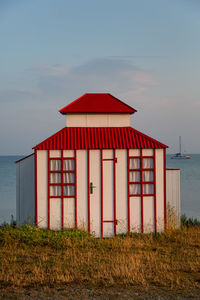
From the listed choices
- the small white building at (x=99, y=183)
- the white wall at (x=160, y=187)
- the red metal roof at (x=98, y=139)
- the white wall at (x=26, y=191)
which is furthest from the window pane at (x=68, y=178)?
the white wall at (x=160, y=187)

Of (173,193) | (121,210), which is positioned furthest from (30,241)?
(173,193)

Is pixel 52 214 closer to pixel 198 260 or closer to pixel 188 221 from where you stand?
pixel 198 260

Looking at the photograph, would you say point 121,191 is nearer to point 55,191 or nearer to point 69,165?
point 69,165

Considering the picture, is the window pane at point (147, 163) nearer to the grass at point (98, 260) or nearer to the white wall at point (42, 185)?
the grass at point (98, 260)

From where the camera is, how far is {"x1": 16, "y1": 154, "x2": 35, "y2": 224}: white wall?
14615 millimetres

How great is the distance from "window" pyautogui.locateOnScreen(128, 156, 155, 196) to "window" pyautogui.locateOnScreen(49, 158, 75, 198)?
229cm

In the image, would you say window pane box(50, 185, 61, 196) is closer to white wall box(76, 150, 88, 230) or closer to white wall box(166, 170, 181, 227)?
white wall box(76, 150, 88, 230)

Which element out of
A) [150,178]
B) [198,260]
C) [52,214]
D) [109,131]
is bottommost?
[198,260]

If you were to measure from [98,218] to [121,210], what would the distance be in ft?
3.08

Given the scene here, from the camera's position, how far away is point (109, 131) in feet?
49.2

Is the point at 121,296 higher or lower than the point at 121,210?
lower

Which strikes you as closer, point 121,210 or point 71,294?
point 71,294

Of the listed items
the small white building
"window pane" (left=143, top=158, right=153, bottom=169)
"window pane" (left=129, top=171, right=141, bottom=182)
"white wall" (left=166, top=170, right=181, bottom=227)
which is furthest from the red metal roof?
"white wall" (left=166, top=170, right=181, bottom=227)

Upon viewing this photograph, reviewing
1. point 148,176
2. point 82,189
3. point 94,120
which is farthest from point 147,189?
point 94,120
